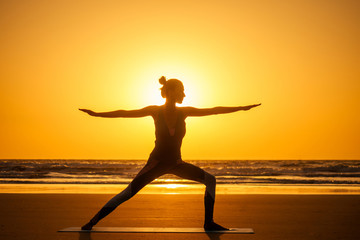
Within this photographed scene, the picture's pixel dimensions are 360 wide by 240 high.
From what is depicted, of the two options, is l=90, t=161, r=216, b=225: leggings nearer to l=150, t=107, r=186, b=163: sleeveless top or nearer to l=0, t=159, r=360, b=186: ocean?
l=150, t=107, r=186, b=163: sleeveless top

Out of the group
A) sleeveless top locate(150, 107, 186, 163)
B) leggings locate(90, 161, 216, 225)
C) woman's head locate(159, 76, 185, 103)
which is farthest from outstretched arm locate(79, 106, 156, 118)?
leggings locate(90, 161, 216, 225)

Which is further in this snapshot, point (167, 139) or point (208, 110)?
point (208, 110)

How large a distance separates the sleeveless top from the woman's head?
0.18 meters

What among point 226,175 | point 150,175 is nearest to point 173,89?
point 150,175

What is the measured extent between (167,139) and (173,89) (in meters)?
0.64

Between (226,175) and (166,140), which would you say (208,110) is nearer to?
(166,140)

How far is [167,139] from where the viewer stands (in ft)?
19.7

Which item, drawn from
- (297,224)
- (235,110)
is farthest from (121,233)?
(297,224)

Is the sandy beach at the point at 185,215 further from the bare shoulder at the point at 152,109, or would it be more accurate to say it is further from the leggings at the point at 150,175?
the bare shoulder at the point at 152,109

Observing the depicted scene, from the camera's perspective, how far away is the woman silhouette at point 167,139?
601 cm

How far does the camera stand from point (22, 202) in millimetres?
10195

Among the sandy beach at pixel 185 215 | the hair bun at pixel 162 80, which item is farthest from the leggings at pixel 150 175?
the hair bun at pixel 162 80

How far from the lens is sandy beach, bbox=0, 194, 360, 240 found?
235 inches

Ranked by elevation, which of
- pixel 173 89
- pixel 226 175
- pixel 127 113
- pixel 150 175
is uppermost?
pixel 173 89
